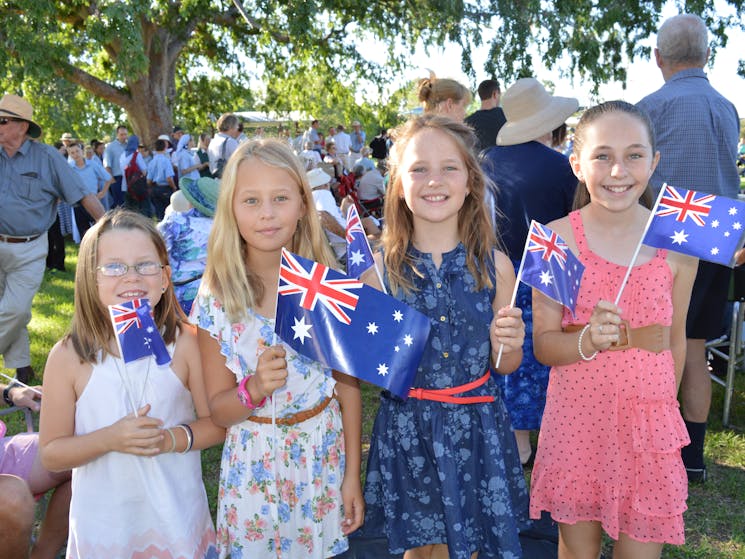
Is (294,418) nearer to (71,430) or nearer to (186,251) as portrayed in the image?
(71,430)

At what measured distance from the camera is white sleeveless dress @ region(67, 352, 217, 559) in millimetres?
2352

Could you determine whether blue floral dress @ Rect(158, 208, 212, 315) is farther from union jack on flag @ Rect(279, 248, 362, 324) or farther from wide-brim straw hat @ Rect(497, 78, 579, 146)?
union jack on flag @ Rect(279, 248, 362, 324)

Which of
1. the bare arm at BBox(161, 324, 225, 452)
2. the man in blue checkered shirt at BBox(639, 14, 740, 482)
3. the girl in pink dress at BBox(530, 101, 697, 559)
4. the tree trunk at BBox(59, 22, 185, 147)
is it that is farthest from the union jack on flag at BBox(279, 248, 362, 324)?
the tree trunk at BBox(59, 22, 185, 147)

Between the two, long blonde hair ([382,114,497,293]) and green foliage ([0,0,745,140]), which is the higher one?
green foliage ([0,0,745,140])

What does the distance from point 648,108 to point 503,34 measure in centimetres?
701

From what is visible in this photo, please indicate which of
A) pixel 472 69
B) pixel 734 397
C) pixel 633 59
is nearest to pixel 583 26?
pixel 633 59

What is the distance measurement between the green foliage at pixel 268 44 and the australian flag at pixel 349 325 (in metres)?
9.29

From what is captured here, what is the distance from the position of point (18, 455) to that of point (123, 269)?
109cm

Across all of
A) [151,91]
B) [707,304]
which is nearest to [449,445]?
[707,304]

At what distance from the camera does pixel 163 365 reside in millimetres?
2455

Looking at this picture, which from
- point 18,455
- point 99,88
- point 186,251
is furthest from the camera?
point 99,88

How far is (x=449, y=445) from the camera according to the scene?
2.34m

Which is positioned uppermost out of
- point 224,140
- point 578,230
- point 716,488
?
point 224,140

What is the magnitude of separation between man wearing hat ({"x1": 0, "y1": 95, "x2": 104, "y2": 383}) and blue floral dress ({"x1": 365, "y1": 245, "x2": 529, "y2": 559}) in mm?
4141
